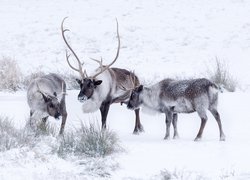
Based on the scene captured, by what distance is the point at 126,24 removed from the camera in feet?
78.2

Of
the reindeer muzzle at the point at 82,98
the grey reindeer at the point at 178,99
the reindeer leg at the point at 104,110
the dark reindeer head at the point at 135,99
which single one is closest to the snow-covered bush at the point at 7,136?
the reindeer muzzle at the point at 82,98

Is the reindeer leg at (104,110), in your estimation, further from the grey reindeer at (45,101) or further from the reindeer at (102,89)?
the grey reindeer at (45,101)

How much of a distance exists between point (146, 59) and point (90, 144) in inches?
475

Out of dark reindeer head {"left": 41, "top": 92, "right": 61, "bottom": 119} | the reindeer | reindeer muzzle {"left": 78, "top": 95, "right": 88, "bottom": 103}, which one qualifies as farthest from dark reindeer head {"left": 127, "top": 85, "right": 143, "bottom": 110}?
dark reindeer head {"left": 41, "top": 92, "right": 61, "bottom": 119}

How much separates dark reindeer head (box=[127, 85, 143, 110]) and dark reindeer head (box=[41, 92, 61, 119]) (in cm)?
129

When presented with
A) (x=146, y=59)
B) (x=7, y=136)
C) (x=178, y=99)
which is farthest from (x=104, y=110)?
(x=146, y=59)

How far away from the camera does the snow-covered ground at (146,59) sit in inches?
293

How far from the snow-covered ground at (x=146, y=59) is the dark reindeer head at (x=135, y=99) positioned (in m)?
0.50

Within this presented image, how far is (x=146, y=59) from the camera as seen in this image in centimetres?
1989

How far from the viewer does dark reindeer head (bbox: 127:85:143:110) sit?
10.5m

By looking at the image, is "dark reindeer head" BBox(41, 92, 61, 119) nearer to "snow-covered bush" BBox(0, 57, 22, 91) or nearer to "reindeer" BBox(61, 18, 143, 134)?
"reindeer" BBox(61, 18, 143, 134)

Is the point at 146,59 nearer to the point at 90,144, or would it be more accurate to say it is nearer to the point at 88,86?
the point at 88,86

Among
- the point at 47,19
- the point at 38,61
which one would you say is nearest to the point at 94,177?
the point at 38,61

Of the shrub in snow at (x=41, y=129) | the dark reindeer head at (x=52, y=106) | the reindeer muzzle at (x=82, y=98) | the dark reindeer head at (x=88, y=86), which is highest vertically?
the dark reindeer head at (x=88, y=86)
